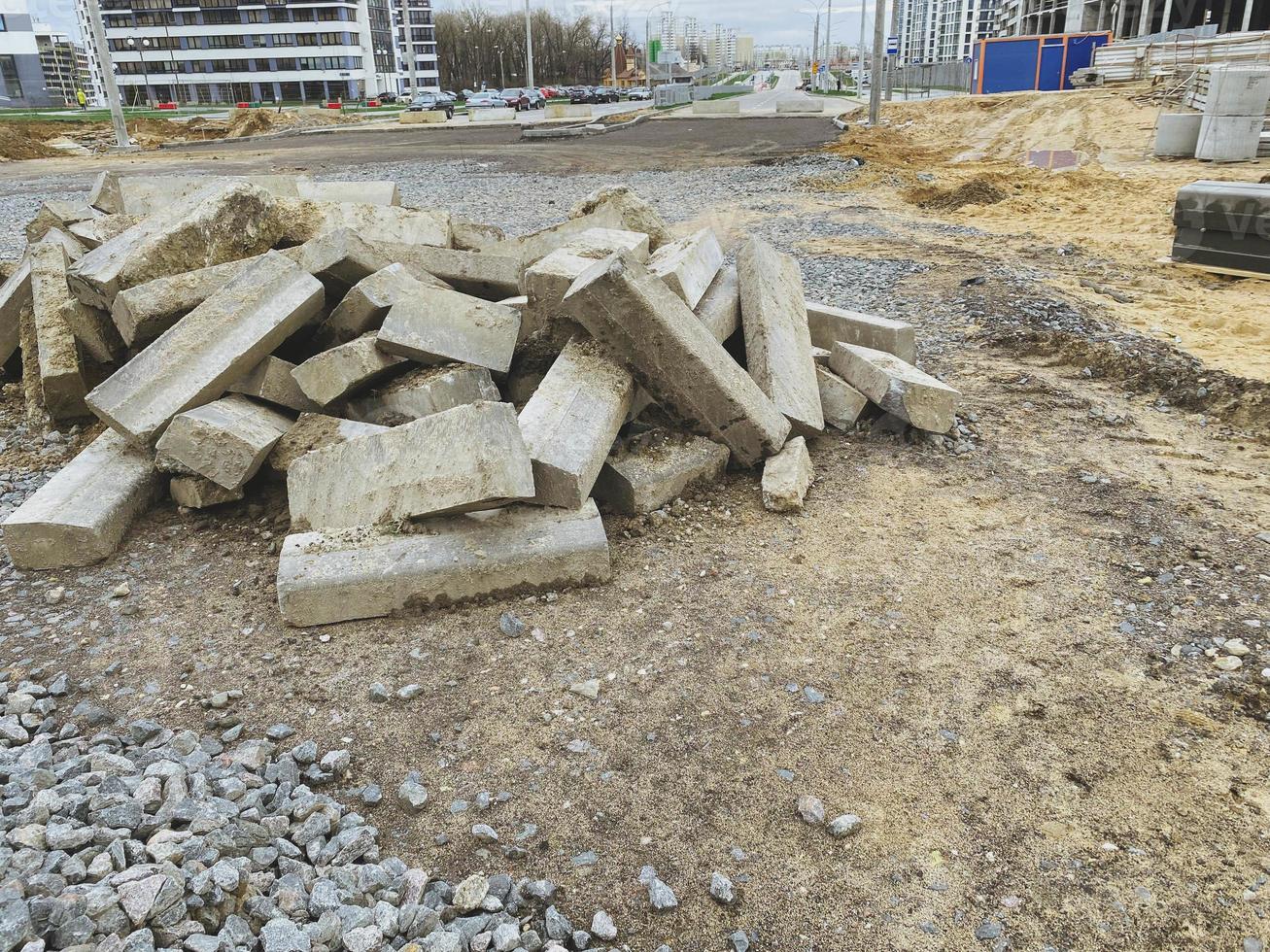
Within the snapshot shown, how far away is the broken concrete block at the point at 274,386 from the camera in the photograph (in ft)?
16.2

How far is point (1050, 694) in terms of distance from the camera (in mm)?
3381

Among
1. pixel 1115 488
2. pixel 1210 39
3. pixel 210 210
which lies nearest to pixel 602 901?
pixel 1115 488

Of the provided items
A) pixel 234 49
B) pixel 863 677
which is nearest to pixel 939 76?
pixel 863 677

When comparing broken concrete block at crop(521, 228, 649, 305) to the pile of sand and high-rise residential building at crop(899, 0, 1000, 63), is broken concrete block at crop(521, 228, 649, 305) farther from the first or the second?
high-rise residential building at crop(899, 0, 1000, 63)

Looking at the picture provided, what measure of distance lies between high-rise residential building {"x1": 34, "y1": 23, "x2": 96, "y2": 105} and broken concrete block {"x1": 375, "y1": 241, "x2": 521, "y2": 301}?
121 metres

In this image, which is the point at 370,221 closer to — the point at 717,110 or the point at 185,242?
the point at 185,242

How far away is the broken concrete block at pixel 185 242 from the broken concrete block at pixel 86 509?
3.86 feet

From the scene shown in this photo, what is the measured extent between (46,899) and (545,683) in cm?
178

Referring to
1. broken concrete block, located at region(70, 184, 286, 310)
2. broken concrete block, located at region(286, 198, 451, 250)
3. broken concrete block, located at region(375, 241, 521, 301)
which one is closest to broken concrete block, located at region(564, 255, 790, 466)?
broken concrete block, located at region(375, 241, 521, 301)

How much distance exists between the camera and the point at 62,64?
129m

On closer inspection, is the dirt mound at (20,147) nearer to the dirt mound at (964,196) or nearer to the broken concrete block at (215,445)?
the dirt mound at (964,196)

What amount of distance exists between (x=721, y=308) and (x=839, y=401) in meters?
Answer: 0.98

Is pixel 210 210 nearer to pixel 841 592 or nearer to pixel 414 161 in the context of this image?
pixel 841 592

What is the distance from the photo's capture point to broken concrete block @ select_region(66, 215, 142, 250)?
22.7 ft
